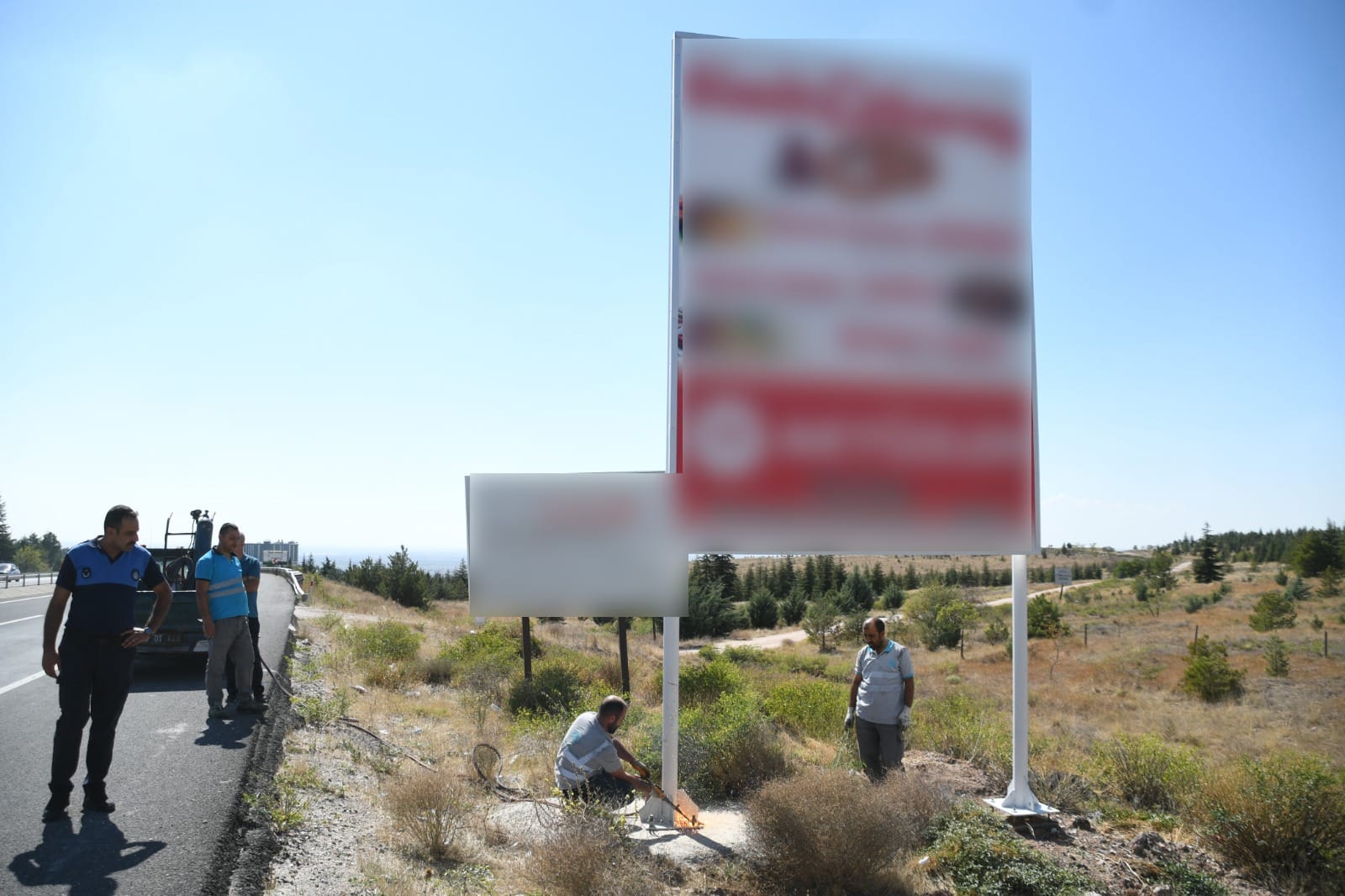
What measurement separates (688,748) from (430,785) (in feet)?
9.03

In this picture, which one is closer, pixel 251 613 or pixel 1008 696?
pixel 251 613

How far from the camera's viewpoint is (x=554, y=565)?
554cm

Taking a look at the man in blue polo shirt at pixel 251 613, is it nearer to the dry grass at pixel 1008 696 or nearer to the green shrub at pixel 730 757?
the dry grass at pixel 1008 696

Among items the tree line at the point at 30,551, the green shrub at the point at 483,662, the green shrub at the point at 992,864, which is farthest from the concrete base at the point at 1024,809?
the tree line at the point at 30,551

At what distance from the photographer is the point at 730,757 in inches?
299

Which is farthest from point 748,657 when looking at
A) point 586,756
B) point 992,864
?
point 992,864

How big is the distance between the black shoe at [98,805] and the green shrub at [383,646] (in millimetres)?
8950

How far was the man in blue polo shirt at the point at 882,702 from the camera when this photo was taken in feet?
22.5

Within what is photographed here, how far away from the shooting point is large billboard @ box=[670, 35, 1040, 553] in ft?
20.1

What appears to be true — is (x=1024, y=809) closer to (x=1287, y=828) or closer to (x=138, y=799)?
(x=1287, y=828)

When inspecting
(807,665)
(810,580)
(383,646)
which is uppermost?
(383,646)

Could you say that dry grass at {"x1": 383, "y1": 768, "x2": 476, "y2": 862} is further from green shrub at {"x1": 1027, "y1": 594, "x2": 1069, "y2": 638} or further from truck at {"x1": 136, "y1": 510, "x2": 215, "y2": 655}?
green shrub at {"x1": 1027, "y1": 594, "x2": 1069, "y2": 638}

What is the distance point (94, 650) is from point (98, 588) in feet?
1.32

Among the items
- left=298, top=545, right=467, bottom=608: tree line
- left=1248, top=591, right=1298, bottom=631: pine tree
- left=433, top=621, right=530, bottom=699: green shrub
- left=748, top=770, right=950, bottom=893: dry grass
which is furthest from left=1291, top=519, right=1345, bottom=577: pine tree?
left=748, top=770, right=950, bottom=893: dry grass
